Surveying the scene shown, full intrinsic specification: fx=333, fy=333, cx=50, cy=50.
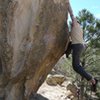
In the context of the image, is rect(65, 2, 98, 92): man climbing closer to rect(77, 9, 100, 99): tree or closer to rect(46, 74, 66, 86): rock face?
rect(46, 74, 66, 86): rock face

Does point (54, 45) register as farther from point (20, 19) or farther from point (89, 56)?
point (89, 56)

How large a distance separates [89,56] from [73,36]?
18151 millimetres

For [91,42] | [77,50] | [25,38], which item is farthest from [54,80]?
[25,38]

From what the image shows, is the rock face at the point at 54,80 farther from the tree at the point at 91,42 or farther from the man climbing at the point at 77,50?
the man climbing at the point at 77,50

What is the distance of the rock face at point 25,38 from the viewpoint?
823 cm

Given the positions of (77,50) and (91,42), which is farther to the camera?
(91,42)

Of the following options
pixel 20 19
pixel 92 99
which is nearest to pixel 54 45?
pixel 20 19

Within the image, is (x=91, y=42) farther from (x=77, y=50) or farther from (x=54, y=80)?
(x=77, y=50)

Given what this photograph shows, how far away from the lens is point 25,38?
826 centimetres

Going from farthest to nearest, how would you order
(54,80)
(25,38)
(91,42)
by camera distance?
(91,42)
(54,80)
(25,38)

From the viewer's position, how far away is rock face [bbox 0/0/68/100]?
27.0 ft

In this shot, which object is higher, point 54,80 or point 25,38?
point 25,38

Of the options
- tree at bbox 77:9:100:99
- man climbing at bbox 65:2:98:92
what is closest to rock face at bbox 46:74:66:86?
tree at bbox 77:9:100:99

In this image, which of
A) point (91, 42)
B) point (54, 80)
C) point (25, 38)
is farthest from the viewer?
point (91, 42)
